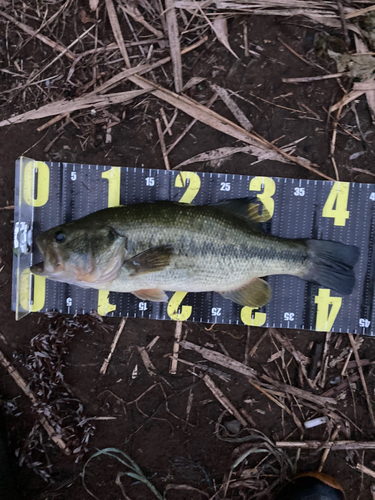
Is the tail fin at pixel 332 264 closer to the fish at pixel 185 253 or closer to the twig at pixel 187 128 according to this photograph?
the fish at pixel 185 253

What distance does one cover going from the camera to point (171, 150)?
3.39 meters

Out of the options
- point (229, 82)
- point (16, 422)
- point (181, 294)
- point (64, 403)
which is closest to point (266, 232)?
point (181, 294)

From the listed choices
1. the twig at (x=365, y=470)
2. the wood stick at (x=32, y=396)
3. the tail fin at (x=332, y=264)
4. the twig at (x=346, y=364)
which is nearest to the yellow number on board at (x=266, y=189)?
the tail fin at (x=332, y=264)

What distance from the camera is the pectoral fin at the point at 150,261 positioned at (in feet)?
9.20

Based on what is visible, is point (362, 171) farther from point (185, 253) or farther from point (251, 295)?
point (185, 253)

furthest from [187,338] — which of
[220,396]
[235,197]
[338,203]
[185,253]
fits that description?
[338,203]

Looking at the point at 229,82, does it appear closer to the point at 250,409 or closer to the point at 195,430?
the point at 250,409

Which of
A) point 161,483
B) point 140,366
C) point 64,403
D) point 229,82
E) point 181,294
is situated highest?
point 229,82

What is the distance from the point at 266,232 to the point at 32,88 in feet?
9.17

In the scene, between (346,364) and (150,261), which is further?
(346,364)

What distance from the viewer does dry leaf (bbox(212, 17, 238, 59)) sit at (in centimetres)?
330

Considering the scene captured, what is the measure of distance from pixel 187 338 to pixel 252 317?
0.70m

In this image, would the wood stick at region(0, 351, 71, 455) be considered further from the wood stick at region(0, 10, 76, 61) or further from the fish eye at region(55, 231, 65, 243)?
the wood stick at region(0, 10, 76, 61)

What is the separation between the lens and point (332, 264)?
312 cm
